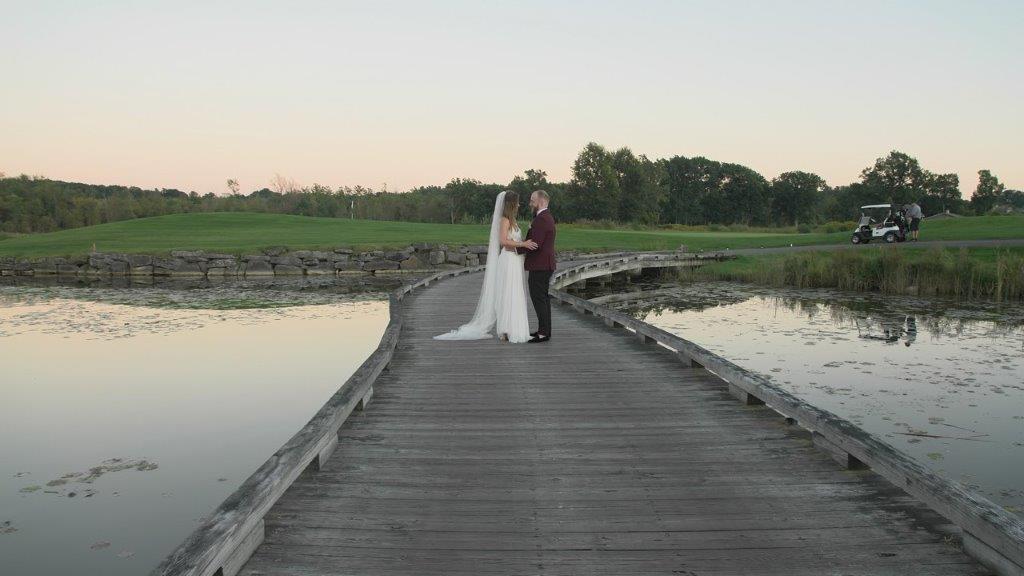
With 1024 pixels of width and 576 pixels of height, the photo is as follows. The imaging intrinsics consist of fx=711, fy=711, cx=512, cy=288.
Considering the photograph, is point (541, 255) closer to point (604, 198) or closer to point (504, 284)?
point (504, 284)

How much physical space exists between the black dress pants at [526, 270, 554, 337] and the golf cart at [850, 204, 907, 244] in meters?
24.2

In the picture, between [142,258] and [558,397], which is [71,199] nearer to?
[142,258]

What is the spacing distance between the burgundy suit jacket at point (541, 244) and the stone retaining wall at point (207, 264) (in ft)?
77.6

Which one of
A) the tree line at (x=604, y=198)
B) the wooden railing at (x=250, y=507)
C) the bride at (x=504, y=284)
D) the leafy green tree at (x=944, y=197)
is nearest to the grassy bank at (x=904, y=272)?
the bride at (x=504, y=284)

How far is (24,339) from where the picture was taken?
13688mm

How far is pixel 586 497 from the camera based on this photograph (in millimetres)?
4395

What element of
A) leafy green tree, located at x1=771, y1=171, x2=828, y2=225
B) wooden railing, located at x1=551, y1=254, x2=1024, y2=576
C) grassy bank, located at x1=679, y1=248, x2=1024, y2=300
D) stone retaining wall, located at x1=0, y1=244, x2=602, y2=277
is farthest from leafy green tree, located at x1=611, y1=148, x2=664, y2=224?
wooden railing, located at x1=551, y1=254, x2=1024, y2=576

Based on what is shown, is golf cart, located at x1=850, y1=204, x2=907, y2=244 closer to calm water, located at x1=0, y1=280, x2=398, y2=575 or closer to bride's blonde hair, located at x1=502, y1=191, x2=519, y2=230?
calm water, located at x1=0, y1=280, x2=398, y2=575

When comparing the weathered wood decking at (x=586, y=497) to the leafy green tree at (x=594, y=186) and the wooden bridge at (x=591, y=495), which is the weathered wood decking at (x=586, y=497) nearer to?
the wooden bridge at (x=591, y=495)

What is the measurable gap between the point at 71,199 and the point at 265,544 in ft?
254

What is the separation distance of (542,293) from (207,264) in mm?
25290

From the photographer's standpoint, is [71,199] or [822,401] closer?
[822,401]

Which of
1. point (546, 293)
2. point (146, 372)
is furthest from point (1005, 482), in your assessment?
point (146, 372)

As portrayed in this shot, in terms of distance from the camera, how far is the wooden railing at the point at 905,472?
3.28 meters
